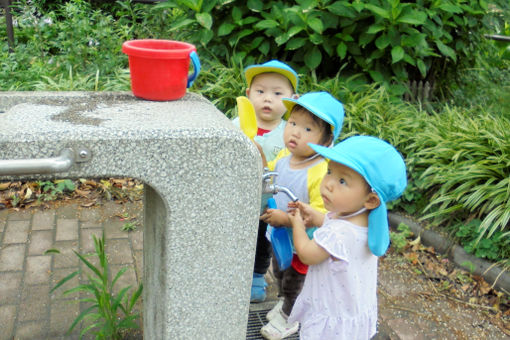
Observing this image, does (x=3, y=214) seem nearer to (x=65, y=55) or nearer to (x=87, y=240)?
(x=87, y=240)

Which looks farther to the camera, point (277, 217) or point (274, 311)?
point (274, 311)

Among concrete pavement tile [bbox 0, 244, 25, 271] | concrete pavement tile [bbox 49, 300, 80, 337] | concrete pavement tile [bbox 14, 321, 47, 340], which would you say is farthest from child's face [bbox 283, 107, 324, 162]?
concrete pavement tile [bbox 0, 244, 25, 271]

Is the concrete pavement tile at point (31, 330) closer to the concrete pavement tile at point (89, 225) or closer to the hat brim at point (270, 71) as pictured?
the concrete pavement tile at point (89, 225)

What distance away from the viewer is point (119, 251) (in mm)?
3086

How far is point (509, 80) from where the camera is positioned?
662cm

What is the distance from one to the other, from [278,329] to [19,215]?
7.26 feet

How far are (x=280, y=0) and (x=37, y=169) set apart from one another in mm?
3380

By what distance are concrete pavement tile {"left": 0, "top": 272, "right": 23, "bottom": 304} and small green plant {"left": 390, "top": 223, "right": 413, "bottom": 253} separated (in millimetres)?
2340

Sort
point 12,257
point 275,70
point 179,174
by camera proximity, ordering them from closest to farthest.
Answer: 1. point 179,174
2. point 275,70
3. point 12,257

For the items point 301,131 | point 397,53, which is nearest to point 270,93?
point 301,131

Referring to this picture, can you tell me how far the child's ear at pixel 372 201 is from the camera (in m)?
1.56

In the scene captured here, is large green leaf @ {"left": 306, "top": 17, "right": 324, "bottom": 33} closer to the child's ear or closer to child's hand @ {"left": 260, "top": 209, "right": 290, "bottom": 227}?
child's hand @ {"left": 260, "top": 209, "right": 290, "bottom": 227}

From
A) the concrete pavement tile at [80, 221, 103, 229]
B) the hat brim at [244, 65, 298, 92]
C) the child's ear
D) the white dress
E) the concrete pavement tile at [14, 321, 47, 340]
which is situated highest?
the hat brim at [244, 65, 298, 92]

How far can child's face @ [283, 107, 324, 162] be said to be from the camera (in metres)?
1.92
